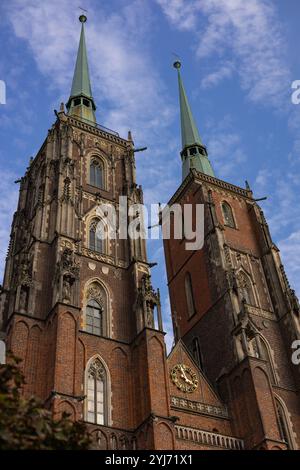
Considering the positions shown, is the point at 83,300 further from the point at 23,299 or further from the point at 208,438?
the point at 208,438

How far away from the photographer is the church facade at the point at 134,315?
73.4ft

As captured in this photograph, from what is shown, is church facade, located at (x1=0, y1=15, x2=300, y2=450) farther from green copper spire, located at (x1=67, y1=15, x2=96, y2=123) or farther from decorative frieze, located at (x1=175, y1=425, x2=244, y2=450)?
green copper spire, located at (x1=67, y1=15, x2=96, y2=123)

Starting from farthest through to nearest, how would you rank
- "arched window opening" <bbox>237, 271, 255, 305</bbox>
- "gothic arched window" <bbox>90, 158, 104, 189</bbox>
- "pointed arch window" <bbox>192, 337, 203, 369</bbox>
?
"gothic arched window" <bbox>90, 158, 104, 189</bbox>, "arched window opening" <bbox>237, 271, 255, 305</bbox>, "pointed arch window" <bbox>192, 337, 203, 369</bbox>

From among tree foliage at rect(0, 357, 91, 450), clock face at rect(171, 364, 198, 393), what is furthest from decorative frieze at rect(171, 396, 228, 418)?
tree foliage at rect(0, 357, 91, 450)

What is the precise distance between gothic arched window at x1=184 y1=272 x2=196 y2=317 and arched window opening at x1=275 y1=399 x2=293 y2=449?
8283mm

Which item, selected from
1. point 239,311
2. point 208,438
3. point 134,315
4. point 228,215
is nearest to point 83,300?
point 134,315

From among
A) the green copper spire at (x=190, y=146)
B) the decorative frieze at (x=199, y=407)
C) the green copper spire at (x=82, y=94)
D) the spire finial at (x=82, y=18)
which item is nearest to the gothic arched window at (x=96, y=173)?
the green copper spire at (x=82, y=94)

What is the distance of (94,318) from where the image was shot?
84.9 feet

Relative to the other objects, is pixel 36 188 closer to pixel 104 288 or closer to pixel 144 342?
pixel 104 288

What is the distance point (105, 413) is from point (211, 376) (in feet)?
26.8

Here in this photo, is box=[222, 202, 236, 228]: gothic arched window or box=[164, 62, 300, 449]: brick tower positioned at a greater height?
box=[222, 202, 236, 228]: gothic arched window

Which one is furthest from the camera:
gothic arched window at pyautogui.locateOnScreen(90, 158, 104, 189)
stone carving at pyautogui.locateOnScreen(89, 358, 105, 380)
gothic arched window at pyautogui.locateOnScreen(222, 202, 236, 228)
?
gothic arched window at pyautogui.locateOnScreen(222, 202, 236, 228)

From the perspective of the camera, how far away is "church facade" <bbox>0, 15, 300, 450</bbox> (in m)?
22.4
